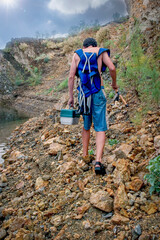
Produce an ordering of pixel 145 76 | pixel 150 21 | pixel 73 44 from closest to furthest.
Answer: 1. pixel 145 76
2. pixel 150 21
3. pixel 73 44

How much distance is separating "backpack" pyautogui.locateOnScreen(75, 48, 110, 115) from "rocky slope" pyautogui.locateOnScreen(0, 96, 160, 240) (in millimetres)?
738

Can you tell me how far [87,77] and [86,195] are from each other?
4.31ft

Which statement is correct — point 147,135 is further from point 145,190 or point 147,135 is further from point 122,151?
point 145,190

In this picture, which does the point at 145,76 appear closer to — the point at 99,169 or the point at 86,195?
the point at 99,169

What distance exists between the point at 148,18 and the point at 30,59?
1770cm

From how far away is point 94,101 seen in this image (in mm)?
2207

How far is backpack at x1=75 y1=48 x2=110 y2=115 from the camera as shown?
2.11m

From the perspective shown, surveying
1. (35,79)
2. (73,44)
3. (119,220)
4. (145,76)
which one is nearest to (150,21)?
(145,76)

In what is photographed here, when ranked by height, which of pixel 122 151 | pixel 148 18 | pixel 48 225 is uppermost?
pixel 148 18

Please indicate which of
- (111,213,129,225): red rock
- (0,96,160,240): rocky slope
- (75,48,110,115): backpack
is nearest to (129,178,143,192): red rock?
(0,96,160,240): rocky slope

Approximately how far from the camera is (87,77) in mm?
2141

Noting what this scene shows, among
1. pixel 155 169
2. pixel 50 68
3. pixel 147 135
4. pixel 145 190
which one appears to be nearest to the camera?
pixel 155 169

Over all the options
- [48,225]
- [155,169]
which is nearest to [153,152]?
[155,169]

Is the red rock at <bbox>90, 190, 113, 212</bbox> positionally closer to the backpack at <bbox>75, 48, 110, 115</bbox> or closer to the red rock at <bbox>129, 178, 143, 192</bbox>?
the red rock at <bbox>129, 178, 143, 192</bbox>
